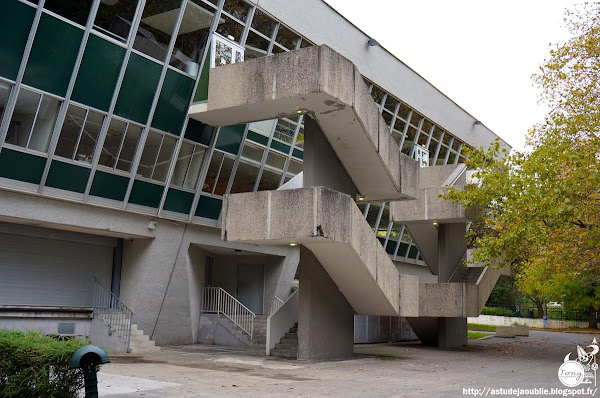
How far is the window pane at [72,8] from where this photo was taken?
15680 mm

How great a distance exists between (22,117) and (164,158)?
4.59 metres

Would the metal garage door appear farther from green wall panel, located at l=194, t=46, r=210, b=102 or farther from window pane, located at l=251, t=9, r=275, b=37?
window pane, located at l=251, t=9, r=275, b=37

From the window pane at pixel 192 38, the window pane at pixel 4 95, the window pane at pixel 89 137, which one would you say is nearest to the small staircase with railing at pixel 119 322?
the window pane at pixel 89 137

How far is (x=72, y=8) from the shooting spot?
16.1 metres

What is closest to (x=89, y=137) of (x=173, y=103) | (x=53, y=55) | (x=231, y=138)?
(x=53, y=55)

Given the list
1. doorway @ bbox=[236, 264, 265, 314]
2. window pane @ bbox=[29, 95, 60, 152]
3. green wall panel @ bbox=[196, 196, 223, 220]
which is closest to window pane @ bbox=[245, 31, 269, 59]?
green wall panel @ bbox=[196, 196, 223, 220]

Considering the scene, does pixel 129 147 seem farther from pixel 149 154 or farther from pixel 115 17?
pixel 115 17

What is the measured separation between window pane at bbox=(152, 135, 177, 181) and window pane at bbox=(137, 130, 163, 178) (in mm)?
152

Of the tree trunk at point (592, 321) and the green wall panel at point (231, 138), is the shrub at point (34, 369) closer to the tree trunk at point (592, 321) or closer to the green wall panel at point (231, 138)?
the green wall panel at point (231, 138)

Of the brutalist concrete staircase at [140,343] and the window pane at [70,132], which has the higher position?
Result: the window pane at [70,132]

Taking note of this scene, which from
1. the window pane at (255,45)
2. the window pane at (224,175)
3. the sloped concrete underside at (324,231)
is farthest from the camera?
the window pane at (224,175)

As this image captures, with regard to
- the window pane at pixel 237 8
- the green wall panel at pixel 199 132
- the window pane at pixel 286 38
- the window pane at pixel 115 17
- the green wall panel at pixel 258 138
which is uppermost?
the window pane at pixel 286 38

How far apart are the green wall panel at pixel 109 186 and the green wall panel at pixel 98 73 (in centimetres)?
204

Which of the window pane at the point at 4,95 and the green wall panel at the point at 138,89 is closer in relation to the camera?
the window pane at the point at 4,95
